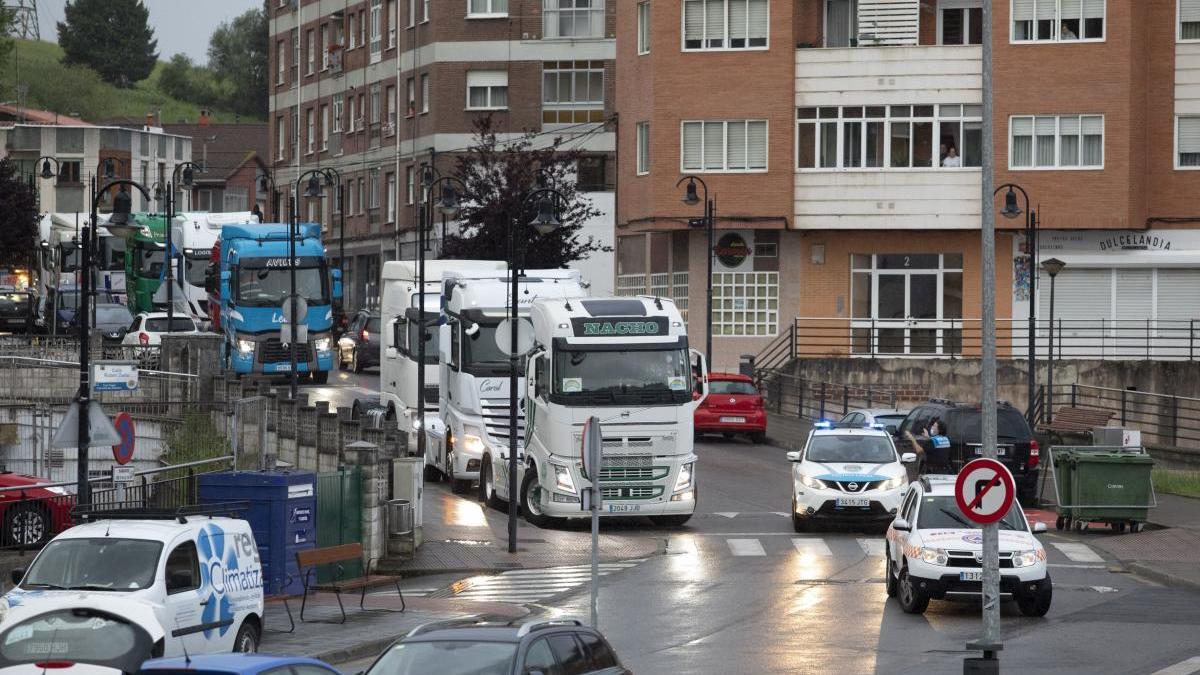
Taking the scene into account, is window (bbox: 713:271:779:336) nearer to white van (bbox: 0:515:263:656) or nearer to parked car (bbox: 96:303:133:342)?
parked car (bbox: 96:303:133:342)

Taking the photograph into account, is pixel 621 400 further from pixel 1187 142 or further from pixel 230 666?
pixel 1187 142

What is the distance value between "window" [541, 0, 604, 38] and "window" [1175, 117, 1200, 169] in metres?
27.3

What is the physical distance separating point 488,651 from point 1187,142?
47.1m

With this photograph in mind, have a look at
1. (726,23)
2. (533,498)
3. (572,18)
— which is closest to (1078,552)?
(533,498)

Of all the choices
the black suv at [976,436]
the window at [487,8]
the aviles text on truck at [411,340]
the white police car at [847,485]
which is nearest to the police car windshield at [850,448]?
the white police car at [847,485]

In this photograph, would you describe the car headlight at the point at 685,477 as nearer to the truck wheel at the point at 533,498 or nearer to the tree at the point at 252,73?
the truck wheel at the point at 533,498

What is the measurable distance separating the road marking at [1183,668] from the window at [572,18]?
59575 mm

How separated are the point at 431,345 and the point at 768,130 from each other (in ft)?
58.7

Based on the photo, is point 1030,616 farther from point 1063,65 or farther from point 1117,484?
point 1063,65

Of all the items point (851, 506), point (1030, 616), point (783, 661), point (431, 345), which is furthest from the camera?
point (431, 345)

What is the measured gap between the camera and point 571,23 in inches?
3034

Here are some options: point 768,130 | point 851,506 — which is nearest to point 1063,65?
point 768,130

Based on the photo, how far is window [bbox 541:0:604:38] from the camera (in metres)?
76.9

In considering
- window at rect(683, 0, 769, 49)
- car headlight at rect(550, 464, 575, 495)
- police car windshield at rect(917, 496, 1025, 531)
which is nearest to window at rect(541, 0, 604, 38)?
window at rect(683, 0, 769, 49)
